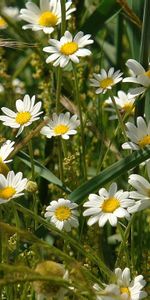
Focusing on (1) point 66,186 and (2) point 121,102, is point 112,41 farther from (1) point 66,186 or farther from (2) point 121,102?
(1) point 66,186

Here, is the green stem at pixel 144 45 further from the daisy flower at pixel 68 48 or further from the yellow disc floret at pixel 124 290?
the yellow disc floret at pixel 124 290

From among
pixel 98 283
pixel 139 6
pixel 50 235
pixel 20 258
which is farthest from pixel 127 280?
pixel 139 6

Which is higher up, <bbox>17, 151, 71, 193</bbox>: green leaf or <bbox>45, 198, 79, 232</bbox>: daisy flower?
<bbox>17, 151, 71, 193</bbox>: green leaf

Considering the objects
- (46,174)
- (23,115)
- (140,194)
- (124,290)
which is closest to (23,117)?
(23,115)

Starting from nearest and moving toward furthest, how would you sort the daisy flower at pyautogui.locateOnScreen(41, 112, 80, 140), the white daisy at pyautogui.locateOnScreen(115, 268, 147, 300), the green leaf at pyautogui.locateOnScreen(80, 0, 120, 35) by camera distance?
the white daisy at pyautogui.locateOnScreen(115, 268, 147, 300) < the daisy flower at pyautogui.locateOnScreen(41, 112, 80, 140) < the green leaf at pyautogui.locateOnScreen(80, 0, 120, 35)

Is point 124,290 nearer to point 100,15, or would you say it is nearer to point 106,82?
point 106,82

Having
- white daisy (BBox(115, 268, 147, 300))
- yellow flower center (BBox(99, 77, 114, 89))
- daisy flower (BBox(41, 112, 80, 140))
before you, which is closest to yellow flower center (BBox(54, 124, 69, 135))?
daisy flower (BBox(41, 112, 80, 140))

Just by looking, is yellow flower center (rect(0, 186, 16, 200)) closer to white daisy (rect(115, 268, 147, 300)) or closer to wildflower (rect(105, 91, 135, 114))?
white daisy (rect(115, 268, 147, 300))
